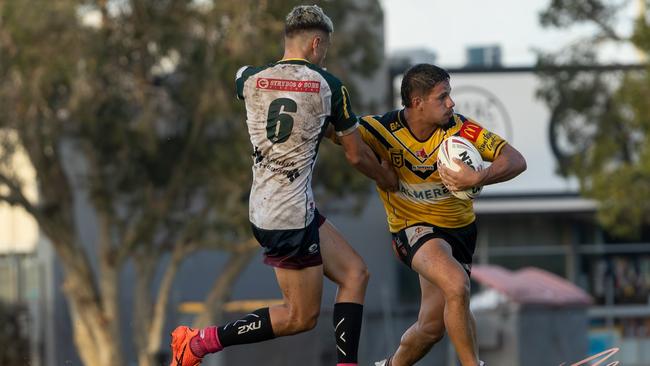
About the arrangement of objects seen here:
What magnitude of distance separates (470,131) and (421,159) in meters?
0.33

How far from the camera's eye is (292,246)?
7.86 metres

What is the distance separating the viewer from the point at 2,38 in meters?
25.9

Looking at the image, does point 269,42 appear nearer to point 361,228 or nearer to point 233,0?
point 233,0

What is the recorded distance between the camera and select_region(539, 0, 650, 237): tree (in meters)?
25.5

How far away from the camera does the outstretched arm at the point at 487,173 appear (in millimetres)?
8016

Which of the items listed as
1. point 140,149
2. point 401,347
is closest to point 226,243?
point 140,149

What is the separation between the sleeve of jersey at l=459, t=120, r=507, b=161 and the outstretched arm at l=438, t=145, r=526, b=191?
0.16ft

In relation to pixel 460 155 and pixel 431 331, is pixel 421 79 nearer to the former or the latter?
pixel 460 155

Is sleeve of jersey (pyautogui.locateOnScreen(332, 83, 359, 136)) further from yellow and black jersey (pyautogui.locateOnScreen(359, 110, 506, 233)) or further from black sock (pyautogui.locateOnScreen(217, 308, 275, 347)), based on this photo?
black sock (pyautogui.locateOnScreen(217, 308, 275, 347))

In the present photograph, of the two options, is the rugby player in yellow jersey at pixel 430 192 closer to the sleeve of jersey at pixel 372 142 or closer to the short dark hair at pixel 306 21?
the sleeve of jersey at pixel 372 142

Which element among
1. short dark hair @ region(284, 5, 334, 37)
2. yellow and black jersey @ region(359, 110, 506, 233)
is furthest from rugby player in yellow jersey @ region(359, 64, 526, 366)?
short dark hair @ region(284, 5, 334, 37)

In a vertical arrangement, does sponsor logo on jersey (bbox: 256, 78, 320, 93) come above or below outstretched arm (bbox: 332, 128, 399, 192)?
above

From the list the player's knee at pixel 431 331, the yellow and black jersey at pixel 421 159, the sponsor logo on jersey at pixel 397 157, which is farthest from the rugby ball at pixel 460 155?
the player's knee at pixel 431 331

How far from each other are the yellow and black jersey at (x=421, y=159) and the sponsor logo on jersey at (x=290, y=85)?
0.86 m
